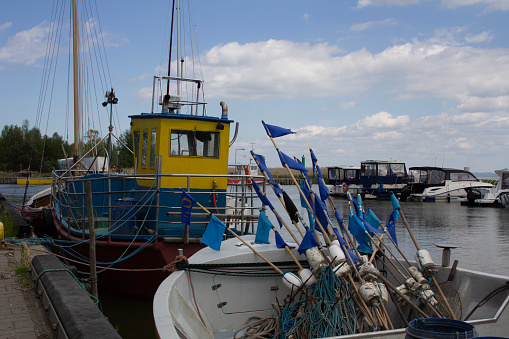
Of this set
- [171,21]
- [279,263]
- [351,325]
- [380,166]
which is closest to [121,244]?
[279,263]

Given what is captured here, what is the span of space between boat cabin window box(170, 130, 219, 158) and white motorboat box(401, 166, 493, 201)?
36888mm

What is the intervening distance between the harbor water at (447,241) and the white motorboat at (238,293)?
1.34m

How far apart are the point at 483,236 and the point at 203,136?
58.2 feet

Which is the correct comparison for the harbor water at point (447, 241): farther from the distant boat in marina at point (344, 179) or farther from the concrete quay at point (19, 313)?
the distant boat in marina at point (344, 179)

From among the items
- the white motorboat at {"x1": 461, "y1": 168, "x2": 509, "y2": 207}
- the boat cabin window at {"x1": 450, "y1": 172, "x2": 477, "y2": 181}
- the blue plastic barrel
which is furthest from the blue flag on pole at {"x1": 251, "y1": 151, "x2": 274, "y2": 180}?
the boat cabin window at {"x1": 450, "y1": 172, "x2": 477, "y2": 181}

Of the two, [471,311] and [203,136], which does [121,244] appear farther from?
[471,311]

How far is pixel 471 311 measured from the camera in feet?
19.9

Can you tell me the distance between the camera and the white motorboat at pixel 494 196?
123 ft

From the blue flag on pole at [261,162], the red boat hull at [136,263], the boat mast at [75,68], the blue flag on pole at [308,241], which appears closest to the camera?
the blue flag on pole at [308,241]

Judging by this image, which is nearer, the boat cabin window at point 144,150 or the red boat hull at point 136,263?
the red boat hull at point 136,263

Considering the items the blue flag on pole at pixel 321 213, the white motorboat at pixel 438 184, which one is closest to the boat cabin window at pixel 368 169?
the white motorboat at pixel 438 184

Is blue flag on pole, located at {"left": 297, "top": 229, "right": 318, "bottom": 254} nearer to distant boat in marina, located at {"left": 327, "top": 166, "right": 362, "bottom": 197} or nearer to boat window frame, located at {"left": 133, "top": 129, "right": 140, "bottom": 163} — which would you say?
boat window frame, located at {"left": 133, "top": 129, "right": 140, "bottom": 163}

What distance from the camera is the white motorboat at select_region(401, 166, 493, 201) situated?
4297 centimetres

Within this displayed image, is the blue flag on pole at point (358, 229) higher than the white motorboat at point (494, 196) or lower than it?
higher
